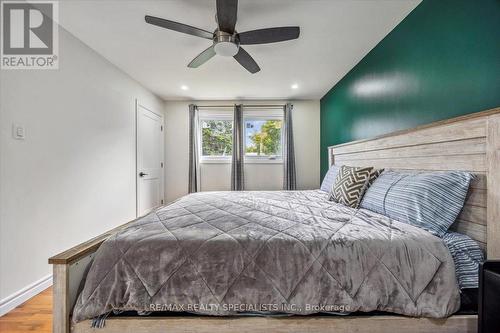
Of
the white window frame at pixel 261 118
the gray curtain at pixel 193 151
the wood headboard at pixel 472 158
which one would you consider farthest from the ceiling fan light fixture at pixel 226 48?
the gray curtain at pixel 193 151

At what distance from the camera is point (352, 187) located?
189 cm

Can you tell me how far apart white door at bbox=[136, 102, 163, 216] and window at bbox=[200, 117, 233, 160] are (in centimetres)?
87

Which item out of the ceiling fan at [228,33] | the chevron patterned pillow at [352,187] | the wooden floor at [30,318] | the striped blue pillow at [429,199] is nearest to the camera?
the striped blue pillow at [429,199]

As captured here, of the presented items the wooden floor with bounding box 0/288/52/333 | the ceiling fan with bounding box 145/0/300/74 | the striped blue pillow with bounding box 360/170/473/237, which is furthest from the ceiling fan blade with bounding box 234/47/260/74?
the wooden floor with bounding box 0/288/52/333

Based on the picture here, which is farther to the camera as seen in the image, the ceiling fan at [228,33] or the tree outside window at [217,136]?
the tree outside window at [217,136]

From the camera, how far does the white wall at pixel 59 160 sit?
1.68m

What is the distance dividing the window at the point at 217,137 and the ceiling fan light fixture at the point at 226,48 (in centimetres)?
245

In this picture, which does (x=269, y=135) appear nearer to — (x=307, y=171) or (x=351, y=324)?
(x=307, y=171)

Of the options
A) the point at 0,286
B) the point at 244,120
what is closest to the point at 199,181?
the point at 244,120

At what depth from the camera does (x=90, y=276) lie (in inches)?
40.4

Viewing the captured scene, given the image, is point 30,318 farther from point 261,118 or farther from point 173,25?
point 261,118

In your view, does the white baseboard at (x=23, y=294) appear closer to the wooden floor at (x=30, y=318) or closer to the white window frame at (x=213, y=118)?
the wooden floor at (x=30, y=318)

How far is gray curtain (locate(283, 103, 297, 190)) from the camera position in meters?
4.30

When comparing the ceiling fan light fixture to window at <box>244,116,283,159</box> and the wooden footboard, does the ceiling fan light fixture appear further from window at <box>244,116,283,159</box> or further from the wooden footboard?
window at <box>244,116,283,159</box>
